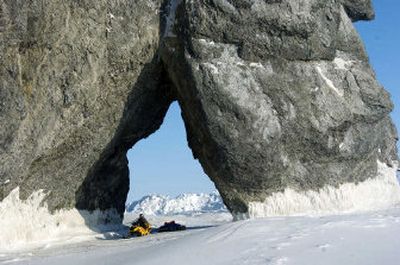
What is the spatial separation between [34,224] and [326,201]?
9366mm

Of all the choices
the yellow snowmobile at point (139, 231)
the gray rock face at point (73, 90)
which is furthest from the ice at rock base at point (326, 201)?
the gray rock face at point (73, 90)

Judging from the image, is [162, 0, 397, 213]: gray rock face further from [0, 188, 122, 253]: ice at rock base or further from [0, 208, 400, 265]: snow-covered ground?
[0, 208, 400, 265]: snow-covered ground

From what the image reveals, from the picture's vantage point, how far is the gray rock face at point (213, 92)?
1673cm

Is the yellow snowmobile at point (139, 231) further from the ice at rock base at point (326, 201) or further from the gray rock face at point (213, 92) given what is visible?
the ice at rock base at point (326, 201)

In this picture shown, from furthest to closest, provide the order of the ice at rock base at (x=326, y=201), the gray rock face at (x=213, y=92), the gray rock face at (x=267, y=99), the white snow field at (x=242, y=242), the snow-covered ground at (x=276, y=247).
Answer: the ice at rock base at (x=326, y=201)
the gray rock face at (x=267, y=99)
the gray rock face at (x=213, y=92)
the white snow field at (x=242, y=242)
the snow-covered ground at (x=276, y=247)

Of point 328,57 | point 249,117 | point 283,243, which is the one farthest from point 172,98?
point 283,243

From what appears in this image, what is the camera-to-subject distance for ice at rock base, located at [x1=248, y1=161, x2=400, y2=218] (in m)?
17.5

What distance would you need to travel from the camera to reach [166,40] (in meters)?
18.6

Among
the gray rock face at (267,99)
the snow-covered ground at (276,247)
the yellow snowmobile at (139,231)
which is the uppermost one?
the gray rock face at (267,99)

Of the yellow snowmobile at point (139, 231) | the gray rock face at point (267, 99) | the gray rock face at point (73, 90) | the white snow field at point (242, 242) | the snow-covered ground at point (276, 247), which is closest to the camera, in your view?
the snow-covered ground at point (276, 247)

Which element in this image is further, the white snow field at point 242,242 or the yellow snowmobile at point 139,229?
the yellow snowmobile at point 139,229

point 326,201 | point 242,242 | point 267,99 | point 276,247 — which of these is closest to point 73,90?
point 267,99

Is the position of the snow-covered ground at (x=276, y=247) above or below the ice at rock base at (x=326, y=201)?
below

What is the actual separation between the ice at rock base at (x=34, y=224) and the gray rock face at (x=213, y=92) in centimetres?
35
